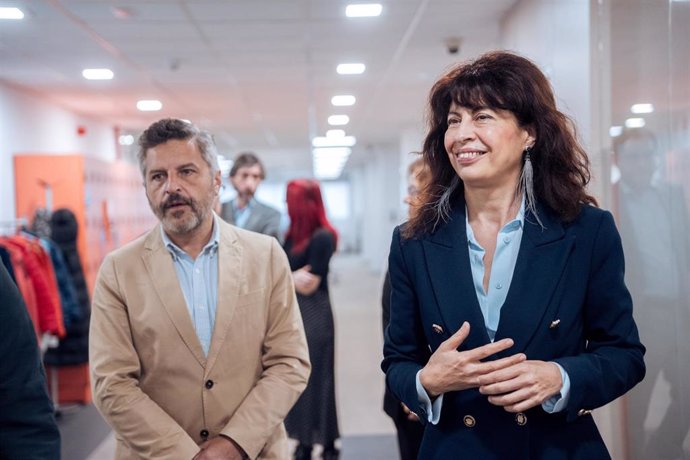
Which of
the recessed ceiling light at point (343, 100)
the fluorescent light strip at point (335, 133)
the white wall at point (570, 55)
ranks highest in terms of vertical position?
Result: the recessed ceiling light at point (343, 100)

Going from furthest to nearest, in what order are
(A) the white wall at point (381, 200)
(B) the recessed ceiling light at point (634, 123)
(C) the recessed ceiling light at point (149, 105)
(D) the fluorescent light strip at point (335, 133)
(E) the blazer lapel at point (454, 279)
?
(A) the white wall at point (381, 200)
(D) the fluorescent light strip at point (335, 133)
(C) the recessed ceiling light at point (149, 105)
(B) the recessed ceiling light at point (634, 123)
(E) the blazer lapel at point (454, 279)

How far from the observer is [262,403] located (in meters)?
2.16

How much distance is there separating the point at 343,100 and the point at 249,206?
4676mm

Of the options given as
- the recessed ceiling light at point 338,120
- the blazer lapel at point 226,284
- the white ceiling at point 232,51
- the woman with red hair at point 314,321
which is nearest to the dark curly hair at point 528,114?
the blazer lapel at point 226,284

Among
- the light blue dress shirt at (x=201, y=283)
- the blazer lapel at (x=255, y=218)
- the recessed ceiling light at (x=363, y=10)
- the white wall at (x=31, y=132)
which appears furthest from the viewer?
the white wall at (x=31, y=132)

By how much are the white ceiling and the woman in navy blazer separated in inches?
61.8

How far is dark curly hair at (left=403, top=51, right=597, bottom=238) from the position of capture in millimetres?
1695

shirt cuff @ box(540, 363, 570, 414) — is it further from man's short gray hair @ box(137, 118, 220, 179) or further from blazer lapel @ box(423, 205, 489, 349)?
man's short gray hair @ box(137, 118, 220, 179)

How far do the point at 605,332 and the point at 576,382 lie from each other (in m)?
0.16

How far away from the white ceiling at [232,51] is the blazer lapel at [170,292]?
1.67 m

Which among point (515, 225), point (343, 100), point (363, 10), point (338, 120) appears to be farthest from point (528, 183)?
point (338, 120)

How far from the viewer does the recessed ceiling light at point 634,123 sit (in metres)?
2.97

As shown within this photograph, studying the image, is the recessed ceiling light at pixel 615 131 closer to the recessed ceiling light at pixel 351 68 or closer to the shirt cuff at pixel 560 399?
the shirt cuff at pixel 560 399

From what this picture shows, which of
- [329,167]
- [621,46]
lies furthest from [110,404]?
[329,167]
